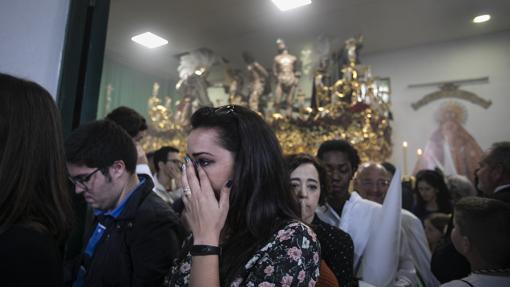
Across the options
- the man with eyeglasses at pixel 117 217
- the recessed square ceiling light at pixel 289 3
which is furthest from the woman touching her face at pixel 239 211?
the recessed square ceiling light at pixel 289 3

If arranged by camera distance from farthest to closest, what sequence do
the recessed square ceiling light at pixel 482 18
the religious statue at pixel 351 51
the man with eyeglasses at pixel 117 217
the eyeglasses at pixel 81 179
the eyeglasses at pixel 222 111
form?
1. the recessed square ceiling light at pixel 482 18
2. the religious statue at pixel 351 51
3. the eyeglasses at pixel 81 179
4. the man with eyeglasses at pixel 117 217
5. the eyeglasses at pixel 222 111

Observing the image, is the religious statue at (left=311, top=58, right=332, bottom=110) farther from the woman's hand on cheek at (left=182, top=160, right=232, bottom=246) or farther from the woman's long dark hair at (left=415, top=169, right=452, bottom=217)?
the woman's hand on cheek at (left=182, top=160, right=232, bottom=246)

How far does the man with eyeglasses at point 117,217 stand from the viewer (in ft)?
4.46

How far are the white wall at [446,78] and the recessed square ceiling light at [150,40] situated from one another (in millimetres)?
4387

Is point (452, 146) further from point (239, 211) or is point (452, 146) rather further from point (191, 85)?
point (239, 211)

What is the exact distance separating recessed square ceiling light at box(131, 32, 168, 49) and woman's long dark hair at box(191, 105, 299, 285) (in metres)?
5.69

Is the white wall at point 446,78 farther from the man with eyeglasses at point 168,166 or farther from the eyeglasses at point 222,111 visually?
the eyeglasses at point 222,111

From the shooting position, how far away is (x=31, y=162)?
823 mm

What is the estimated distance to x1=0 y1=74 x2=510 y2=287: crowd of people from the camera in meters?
0.82

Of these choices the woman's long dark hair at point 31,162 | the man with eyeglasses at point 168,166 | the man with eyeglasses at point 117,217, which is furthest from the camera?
the man with eyeglasses at point 168,166

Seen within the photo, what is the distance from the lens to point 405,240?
2180 millimetres

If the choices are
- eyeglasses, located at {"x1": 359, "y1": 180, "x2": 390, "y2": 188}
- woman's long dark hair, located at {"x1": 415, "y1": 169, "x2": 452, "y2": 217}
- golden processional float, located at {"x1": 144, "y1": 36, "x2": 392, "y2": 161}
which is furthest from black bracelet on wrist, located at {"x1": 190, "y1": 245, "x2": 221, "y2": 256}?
golden processional float, located at {"x1": 144, "y1": 36, "x2": 392, "y2": 161}

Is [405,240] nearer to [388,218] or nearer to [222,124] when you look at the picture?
[388,218]

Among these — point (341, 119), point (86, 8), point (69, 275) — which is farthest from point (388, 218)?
point (341, 119)
